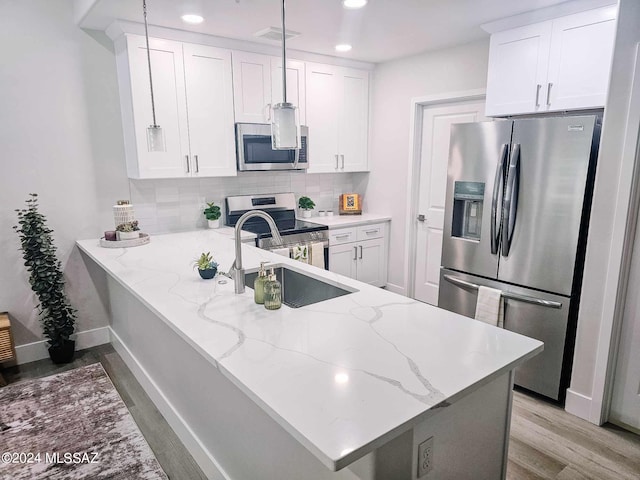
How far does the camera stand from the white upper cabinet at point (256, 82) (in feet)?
11.7

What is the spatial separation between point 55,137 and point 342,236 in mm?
2532

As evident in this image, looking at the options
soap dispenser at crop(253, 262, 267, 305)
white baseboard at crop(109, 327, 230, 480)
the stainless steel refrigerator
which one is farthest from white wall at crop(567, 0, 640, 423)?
white baseboard at crop(109, 327, 230, 480)

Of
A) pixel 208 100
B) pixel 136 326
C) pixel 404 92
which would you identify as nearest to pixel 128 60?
pixel 208 100

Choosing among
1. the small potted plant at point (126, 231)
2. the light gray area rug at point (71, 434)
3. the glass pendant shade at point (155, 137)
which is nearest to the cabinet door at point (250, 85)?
the small potted plant at point (126, 231)

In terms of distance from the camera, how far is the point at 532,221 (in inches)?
105

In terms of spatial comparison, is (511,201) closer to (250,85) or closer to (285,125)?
(285,125)

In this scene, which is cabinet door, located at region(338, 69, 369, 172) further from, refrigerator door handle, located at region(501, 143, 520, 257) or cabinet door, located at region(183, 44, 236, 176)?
refrigerator door handle, located at region(501, 143, 520, 257)

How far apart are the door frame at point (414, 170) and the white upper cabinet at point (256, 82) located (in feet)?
4.01

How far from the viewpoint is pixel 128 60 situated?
3.05m

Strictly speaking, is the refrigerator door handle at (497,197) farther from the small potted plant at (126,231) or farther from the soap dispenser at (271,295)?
the small potted plant at (126,231)

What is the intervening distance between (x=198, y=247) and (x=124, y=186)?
3.24 ft

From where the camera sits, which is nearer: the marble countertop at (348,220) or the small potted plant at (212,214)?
the small potted plant at (212,214)

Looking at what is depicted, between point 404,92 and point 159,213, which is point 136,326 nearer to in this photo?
point 159,213

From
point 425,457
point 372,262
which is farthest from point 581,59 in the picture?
point 425,457
